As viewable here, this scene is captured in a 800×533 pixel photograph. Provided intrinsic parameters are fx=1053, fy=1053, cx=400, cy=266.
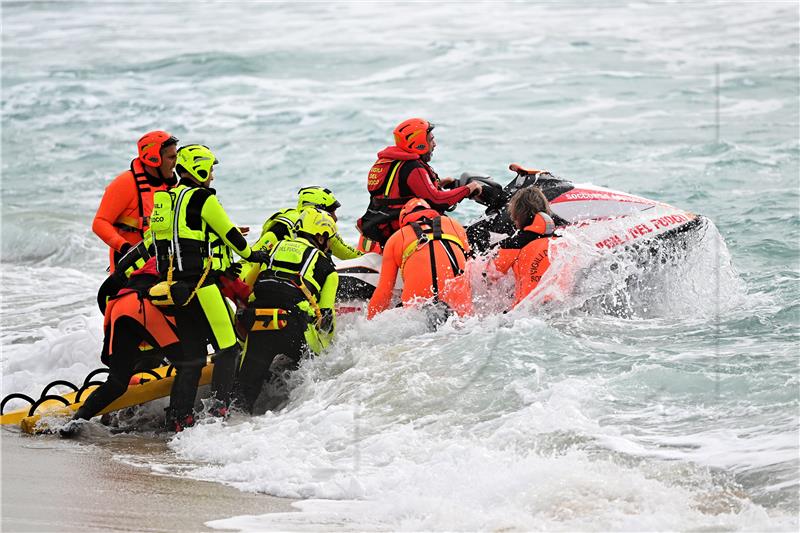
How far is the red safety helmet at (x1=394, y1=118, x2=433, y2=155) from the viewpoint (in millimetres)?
8062

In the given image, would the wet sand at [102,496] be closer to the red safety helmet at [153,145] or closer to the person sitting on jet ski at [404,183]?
the red safety helmet at [153,145]

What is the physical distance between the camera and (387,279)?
7520 mm

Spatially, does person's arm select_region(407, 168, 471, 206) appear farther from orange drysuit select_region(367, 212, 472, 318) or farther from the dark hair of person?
the dark hair of person

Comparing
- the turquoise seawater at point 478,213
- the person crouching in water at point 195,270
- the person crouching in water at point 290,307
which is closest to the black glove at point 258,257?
the person crouching in water at point 195,270

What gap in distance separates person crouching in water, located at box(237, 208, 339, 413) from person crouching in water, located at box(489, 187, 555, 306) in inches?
48.4

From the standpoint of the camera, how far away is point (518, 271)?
7.22 meters

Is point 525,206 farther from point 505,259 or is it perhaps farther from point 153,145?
point 153,145

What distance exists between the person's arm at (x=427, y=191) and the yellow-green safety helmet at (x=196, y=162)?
2205mm

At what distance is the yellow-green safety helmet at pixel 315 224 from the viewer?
278 inches

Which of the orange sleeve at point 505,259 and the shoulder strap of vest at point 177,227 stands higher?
the shoulder strap of vest at point 177,227

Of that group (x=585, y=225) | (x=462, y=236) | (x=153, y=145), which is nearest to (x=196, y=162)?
(x=153, y=145)

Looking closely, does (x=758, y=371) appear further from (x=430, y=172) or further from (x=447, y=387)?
(x=430, y=172)

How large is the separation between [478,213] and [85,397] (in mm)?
7427

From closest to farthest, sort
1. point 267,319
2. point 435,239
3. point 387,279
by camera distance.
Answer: point 267,319 < point 435,239 < point 387,279
